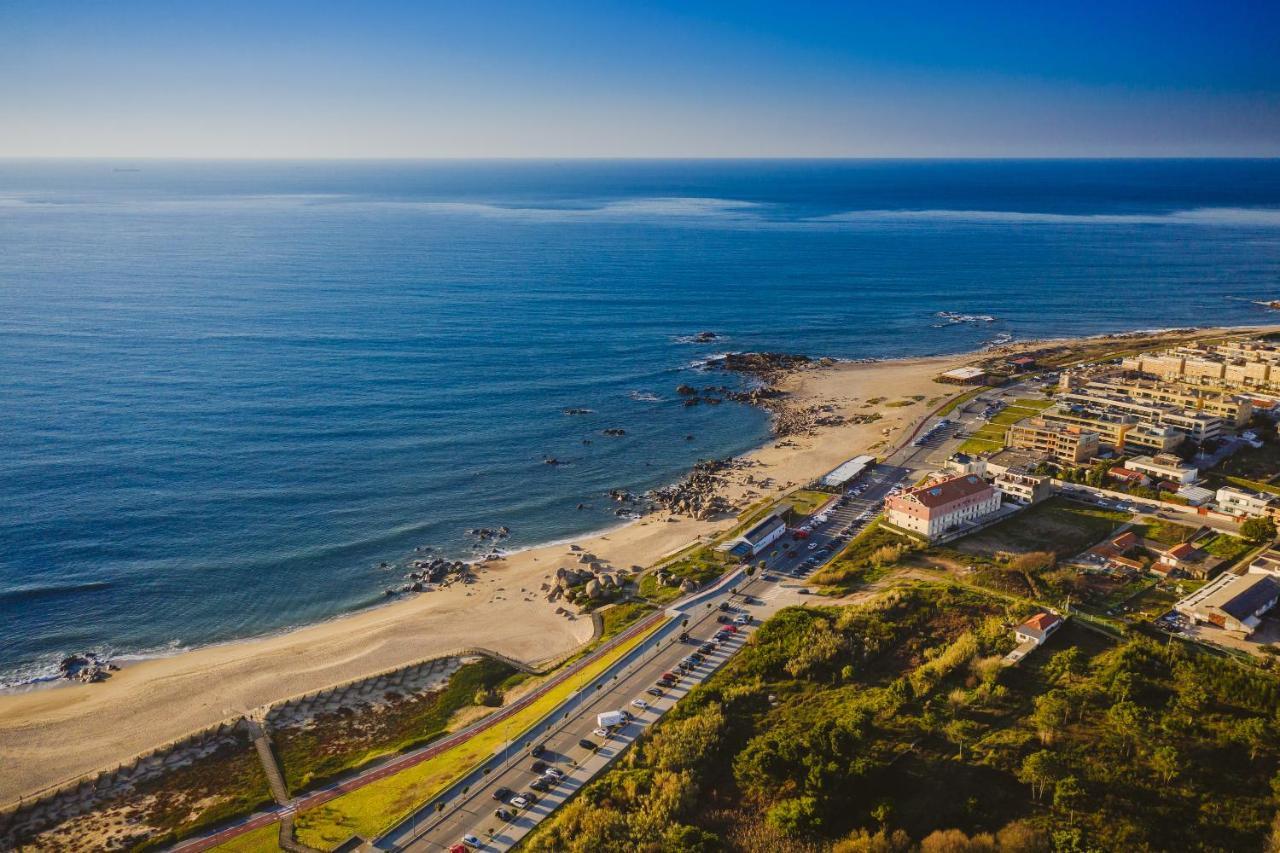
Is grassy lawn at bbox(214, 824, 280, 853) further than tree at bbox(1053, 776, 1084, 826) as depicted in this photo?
Yes

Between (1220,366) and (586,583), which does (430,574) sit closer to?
(586,583)

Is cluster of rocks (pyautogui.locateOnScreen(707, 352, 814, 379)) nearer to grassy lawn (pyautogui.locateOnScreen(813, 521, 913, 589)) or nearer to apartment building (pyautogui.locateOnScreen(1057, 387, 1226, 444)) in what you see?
apartment building (pyautogui.locateOnScreen(1057, 387, 1226, 444))

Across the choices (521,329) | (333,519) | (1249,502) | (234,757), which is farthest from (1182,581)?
(521,329)

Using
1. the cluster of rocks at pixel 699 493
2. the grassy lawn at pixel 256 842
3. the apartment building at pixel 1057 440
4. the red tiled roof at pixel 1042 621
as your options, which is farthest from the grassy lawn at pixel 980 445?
the grassy lawn at pixel 256 842

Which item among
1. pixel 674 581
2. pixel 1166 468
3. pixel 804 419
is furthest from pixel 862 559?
pixel 804 419

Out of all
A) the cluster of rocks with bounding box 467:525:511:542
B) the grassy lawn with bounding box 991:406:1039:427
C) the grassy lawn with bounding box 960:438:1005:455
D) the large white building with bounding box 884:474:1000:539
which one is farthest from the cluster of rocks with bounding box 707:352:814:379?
the cluster of rocks with bounding box 467:525:511:542

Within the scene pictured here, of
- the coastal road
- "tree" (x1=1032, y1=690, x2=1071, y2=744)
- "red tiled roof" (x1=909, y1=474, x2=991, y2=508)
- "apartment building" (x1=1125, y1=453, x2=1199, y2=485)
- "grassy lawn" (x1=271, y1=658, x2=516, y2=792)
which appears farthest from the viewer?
"apartment building" (x1=1125, y1=453, x2=1199, y2=485)
